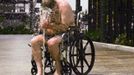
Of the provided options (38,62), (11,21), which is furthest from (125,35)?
(11,21)

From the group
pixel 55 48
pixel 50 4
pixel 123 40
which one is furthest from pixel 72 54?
pixel 123 40

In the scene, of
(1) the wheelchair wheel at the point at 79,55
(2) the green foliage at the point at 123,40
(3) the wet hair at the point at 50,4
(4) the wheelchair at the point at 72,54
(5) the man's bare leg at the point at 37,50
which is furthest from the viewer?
(2) the green foliage at the point at 123,40

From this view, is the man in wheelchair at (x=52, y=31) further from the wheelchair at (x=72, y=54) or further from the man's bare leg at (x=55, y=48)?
the wheelchair at (x=72, y=54)

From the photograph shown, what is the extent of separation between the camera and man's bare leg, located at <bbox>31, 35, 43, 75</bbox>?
7.93m

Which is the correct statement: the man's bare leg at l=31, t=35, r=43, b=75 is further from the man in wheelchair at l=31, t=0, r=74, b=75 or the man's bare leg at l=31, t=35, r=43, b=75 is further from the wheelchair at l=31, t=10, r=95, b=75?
the wheelchair at l=31, t=10, r=95, b=75

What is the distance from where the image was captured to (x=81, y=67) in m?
9.23

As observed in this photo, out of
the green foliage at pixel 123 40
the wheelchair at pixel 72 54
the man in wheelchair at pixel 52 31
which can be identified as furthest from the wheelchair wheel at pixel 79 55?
the green foliage at pixel 123 40

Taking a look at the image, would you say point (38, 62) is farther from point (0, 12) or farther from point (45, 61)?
point (0, 12)

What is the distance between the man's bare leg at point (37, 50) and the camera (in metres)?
7.93

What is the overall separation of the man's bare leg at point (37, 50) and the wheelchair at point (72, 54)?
0.47ft

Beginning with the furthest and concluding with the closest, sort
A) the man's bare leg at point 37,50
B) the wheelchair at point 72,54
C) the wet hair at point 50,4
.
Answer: the wheelchair at point 72,54 < the man's bare leg at point 37,50 < the wet hair at point 50,4

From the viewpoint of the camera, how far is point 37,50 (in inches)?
314

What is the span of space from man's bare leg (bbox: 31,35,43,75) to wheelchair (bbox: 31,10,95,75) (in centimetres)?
14

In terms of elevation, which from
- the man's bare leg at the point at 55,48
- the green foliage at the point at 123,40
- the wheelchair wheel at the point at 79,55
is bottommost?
the green foliage at the point at 123,40
